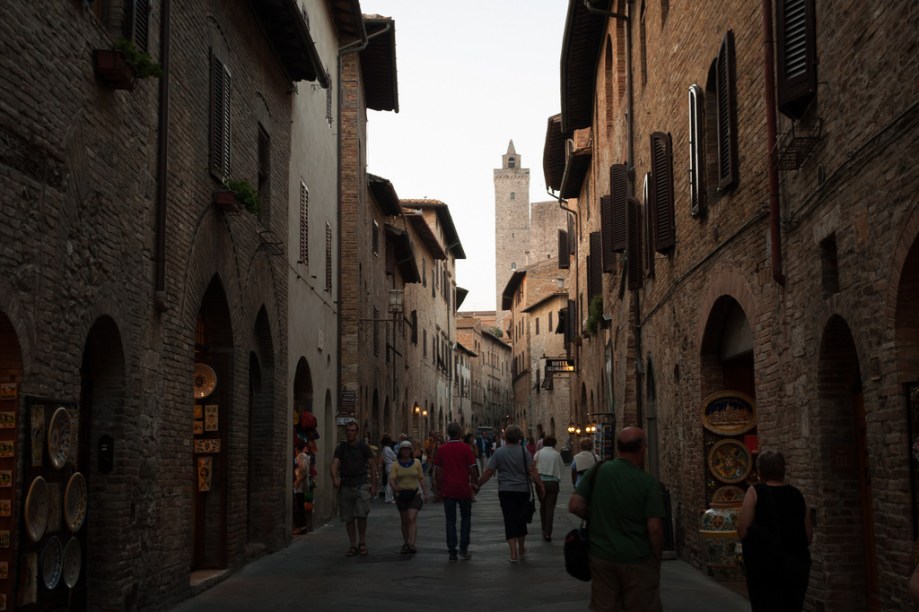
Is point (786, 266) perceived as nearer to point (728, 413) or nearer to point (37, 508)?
point (728, 413)

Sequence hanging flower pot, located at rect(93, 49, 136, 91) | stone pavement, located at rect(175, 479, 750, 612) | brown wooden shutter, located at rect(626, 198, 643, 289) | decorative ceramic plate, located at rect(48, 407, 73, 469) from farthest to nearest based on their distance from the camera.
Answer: brown wooden shutter, located at rect(626, 198, 643, 289) → stone pavement, located at rect(175, 479, 750, 612) → hanging flower pot, located at rect(93, 49, 136, 91) → decorative ceramic plate, located at rect(48, 407, 73, 469)

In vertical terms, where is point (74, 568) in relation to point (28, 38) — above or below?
below

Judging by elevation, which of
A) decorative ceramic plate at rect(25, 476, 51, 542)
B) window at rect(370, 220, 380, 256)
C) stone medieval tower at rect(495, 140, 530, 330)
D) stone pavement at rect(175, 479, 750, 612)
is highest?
stone medieval tower at rect(495, 140, 530, 330)

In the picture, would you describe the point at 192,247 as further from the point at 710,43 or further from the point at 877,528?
the point at 877,528

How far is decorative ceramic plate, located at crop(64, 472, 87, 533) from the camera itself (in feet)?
26.5

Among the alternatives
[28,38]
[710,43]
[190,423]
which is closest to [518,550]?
[190,423]

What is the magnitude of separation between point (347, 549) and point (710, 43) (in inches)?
310

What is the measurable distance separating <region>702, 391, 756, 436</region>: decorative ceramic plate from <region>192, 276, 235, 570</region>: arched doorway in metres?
5.25

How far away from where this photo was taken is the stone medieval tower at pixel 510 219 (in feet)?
340

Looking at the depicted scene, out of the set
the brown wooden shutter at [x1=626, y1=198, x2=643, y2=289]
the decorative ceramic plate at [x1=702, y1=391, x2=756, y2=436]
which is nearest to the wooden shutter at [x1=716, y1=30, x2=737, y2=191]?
the decorative ceramic plate at [x1=702, y1=391, x2=756, y2=436]

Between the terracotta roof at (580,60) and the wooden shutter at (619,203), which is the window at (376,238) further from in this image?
the wooden shutter at (619,203)

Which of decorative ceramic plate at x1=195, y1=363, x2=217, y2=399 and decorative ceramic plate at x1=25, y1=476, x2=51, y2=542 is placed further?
decorative ceramic plate at x1=195, y1=363, x2=217, y2=399

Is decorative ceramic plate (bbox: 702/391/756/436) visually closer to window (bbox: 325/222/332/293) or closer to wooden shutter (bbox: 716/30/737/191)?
wooden shutter (bbox: 716/30/737/191)

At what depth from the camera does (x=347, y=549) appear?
1533cm
